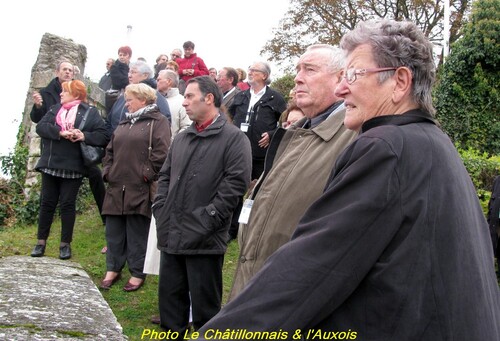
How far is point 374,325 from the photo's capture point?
163cm

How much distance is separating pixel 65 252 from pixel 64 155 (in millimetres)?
1066

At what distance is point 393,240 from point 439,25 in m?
30.0

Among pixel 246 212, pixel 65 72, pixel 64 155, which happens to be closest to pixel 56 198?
pixel 64 155

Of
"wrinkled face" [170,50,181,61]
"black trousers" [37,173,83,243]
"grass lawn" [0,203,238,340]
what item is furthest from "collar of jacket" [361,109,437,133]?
"wrinkled face" [170,50,181,61]

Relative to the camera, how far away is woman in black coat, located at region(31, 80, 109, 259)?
243 inches

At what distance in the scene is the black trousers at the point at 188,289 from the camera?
4.53 meters

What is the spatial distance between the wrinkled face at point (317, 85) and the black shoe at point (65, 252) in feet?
13.3

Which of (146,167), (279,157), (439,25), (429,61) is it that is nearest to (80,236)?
(146,167)

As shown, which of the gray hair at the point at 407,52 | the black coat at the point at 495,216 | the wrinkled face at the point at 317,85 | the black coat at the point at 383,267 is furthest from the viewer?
the black coat at the point at 495,216

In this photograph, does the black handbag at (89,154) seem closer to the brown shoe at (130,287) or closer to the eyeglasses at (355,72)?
the brown shoe at (130,287)

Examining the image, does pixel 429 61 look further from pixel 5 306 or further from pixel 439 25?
pixel 439 25

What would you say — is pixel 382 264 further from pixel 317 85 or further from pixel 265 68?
pixel 265 68

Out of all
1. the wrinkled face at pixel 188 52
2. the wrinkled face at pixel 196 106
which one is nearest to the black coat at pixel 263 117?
the wrinkled face at pixel 196 106

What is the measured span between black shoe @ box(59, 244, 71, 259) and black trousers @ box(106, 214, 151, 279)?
553mm
